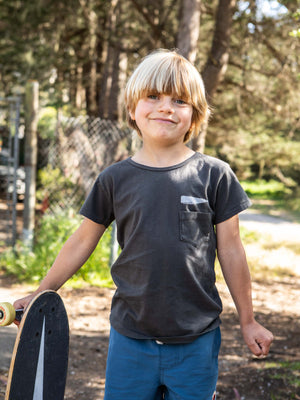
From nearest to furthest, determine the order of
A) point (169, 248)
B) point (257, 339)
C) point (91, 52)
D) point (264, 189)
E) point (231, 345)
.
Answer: point (169, 248) → point (257, 339) → point (231, 345) → point (91, 52) → point (264, 189)

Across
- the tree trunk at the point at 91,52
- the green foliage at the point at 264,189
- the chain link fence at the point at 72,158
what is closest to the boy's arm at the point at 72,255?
the chain link fence at the point at 72,158

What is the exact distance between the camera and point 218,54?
7492mm

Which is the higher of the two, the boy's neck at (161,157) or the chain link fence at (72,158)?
the boy's neck at (161,157)

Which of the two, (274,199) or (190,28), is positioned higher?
A: (190,28)

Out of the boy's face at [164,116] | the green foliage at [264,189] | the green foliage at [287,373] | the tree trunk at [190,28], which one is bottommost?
the green foliage at [264,189]

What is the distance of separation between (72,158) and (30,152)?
52 cm

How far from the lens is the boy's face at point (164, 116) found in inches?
73.4

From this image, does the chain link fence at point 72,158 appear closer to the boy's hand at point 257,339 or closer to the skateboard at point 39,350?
the skateboard at point 39,350

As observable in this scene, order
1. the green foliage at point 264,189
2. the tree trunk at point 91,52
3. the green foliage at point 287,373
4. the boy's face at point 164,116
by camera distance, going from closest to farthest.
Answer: the boy's face at point 164,116 → the green foliage at point 287,373 → the tree trunk at point 91,52 → the green foliage at point 264,189

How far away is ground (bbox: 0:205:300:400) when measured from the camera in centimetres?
345

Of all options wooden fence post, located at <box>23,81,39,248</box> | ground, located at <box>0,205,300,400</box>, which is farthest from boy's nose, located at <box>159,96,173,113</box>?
wooden fence post, located at <box>23,81,39,248</box>

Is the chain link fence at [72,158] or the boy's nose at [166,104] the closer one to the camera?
the boy's nose at [166,104]

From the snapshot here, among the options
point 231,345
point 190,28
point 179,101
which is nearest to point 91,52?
point 190,28

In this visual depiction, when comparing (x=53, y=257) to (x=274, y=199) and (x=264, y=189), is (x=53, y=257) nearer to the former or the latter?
(x=274, y=199)
